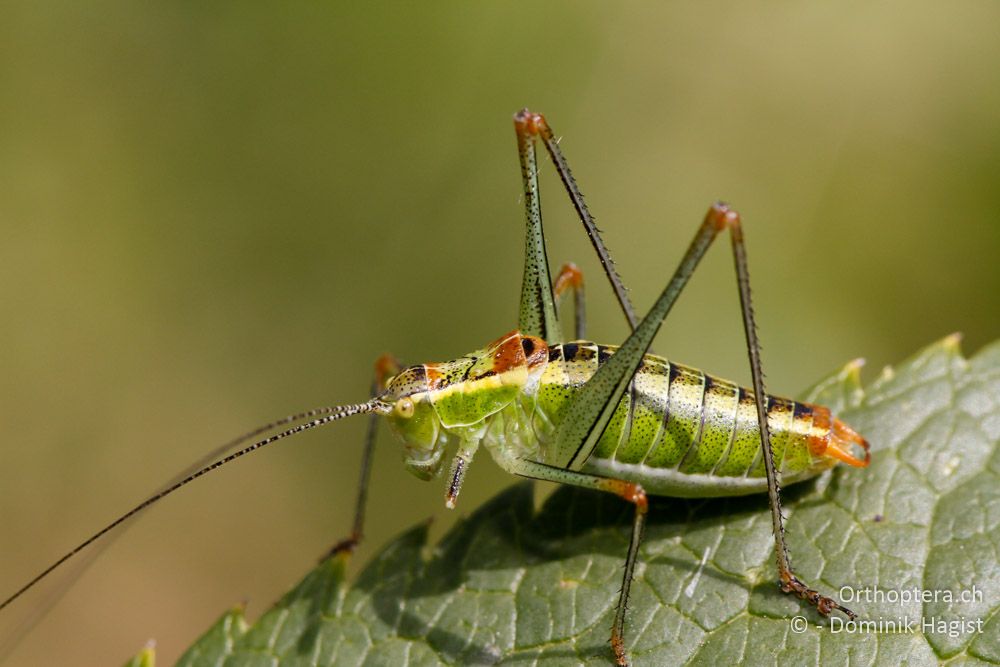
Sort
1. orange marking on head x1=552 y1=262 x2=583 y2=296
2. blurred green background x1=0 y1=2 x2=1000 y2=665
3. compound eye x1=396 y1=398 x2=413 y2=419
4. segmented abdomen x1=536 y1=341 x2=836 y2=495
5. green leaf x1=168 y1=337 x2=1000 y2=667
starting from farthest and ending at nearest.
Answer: blurred green background x1=0 y1=2 x2=1000 y2=665
orange marking on head x1=552 y1=262 x2=583 y2=296
compound eye x1=396 y1=398 x2=413 y2=419
segmented abdomen x1=536 y1=341 x2=836 y2=495
green leaf x1=168 y1=337 x2=1000 y2=667

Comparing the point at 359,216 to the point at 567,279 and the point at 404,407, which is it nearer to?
the point at 567,279

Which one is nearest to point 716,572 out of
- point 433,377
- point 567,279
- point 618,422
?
point 618,422

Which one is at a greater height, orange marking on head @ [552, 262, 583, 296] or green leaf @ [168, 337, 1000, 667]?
orange marking on head @ [552, 262, 583, 296]

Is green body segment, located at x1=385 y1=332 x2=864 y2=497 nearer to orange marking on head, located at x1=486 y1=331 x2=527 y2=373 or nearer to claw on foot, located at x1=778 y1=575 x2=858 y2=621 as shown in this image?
orange marking on head, located at x1=486 y1=331 x2=527 y2=373

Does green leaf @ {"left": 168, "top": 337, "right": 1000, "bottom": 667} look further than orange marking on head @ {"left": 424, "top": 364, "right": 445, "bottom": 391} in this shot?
No

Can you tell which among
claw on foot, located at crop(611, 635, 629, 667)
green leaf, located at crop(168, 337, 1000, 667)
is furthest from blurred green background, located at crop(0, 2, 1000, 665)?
claw on foot, located at crop(611, 635, 629, 667)

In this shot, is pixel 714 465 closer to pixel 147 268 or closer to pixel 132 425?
pixel 132 425
